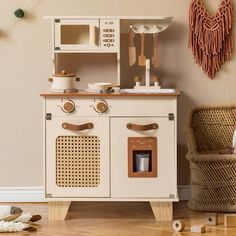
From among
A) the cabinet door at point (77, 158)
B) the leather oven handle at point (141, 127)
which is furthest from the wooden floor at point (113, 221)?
the leather oven handle at point (141, 127)

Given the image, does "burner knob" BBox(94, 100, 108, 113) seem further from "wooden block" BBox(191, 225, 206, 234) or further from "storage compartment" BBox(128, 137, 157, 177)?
"wooden block" BBox(191, 225, 206, 234)

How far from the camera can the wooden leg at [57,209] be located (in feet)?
12.5

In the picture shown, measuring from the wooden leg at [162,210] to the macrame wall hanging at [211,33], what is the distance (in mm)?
886

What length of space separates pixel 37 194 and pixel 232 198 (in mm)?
1140

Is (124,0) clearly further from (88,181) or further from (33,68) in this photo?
(88,181)

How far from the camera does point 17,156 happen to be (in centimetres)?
423

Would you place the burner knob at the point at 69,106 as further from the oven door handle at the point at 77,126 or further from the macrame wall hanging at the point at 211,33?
the macrame wall hanging at the point at 211,33

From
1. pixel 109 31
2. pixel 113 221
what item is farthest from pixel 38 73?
pixel 113 221

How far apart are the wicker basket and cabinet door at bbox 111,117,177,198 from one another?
0.77 ft

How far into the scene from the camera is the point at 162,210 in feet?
12.4

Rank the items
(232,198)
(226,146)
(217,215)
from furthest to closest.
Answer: (226,146)
(232,198)
(217,215)

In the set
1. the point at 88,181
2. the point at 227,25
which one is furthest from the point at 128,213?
the point at 227,25

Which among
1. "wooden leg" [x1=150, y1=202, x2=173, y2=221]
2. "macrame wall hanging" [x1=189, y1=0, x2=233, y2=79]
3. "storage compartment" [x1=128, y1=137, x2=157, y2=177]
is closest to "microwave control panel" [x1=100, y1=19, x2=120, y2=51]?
"macrame wall hanging" [x1=189, y1=0, x2=233, y2=79]

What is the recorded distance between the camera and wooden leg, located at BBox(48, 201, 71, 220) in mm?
3799
